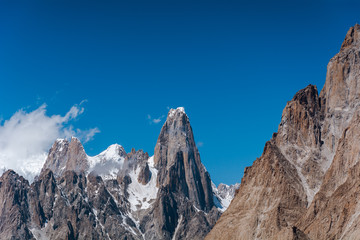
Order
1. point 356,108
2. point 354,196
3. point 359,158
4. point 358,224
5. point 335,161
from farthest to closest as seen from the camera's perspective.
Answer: point 356,108
point 335,161
point 359,158
point 354,196
point 358,224

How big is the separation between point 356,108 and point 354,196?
47941 mm

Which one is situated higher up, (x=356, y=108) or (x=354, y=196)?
(x=356, y=108)

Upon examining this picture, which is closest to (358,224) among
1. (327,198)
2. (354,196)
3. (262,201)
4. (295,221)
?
(354,196)

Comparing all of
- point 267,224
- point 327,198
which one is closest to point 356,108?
point 327,198

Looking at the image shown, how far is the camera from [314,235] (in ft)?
545

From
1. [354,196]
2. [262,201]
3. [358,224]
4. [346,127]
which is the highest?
[346,127]

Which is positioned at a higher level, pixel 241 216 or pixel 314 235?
pixel 241 216

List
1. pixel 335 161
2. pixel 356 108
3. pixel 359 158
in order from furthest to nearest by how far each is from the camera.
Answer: pixel 356 108 → pixel 335 161 → pixel 359 158

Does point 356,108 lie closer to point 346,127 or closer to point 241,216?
point 346,127

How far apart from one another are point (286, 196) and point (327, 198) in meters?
21.2

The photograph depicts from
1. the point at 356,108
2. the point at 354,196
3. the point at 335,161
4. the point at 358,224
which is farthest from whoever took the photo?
the point at 356,108

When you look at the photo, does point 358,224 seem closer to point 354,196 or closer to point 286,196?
point 354,196

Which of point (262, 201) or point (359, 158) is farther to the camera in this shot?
point (262, 201)

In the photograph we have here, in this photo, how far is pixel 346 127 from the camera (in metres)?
196
